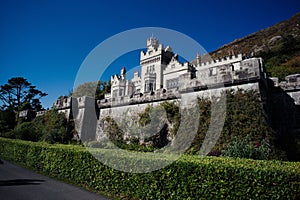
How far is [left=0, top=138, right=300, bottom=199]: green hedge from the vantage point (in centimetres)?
375

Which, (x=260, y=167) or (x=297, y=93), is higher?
(x=297, y=93)

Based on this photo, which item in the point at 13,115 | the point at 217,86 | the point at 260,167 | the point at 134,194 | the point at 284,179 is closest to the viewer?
the point at 284,179

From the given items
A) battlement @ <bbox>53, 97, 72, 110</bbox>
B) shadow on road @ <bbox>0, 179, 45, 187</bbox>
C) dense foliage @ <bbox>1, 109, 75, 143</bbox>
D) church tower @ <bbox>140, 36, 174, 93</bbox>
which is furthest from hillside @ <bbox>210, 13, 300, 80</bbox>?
shadow on road @ <bbox>0, 179, 45, 187</bbox>

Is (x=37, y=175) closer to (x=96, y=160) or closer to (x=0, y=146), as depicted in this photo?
(x=96, y=160)

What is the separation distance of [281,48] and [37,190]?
158 feet

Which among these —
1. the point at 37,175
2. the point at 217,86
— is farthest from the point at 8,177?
the point at 217,86

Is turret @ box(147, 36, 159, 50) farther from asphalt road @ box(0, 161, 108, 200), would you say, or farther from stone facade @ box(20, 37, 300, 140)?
asphalt road @ box(0, 161, 108, 200)

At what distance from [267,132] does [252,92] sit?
208 centimetres

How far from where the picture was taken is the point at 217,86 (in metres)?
10.2

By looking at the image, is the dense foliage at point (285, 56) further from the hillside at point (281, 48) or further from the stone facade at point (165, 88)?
the stone facade at point (165, 88)

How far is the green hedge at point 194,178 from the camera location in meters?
3.75

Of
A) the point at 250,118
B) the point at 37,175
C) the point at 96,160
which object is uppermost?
the point at 250,118

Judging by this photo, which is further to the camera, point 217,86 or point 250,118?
point 217,86

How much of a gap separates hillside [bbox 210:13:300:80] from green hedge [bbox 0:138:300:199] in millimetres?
21200
